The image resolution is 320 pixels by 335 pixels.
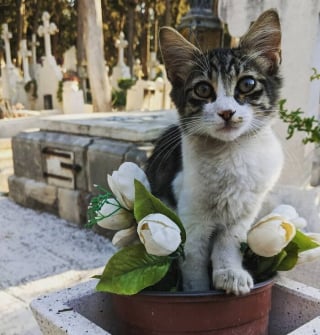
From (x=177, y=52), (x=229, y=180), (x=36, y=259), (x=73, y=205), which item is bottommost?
(x=36, y=259)

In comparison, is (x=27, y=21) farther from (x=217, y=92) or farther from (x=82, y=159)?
(x=217, y=92)

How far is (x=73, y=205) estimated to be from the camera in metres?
3.52

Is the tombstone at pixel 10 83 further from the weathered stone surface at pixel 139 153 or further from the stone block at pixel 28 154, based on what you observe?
the weathered stone surface at pixel 139 153

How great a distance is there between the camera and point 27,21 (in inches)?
743

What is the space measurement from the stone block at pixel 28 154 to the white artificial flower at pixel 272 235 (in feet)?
10.1

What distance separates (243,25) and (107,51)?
64.5 feet

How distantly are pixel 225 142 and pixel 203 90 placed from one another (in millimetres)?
146

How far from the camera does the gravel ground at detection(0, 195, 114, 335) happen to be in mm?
2338

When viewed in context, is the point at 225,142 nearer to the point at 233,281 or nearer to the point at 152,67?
the point at 233,281

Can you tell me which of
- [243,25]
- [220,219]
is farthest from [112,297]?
[243,25]

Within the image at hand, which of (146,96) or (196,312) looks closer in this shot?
(196,312)

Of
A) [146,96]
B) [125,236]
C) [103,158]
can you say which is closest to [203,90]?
[125,236]

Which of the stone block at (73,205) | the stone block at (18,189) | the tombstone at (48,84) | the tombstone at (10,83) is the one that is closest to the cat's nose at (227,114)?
the stone block at (73,205)

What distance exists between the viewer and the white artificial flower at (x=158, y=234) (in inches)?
33.9
